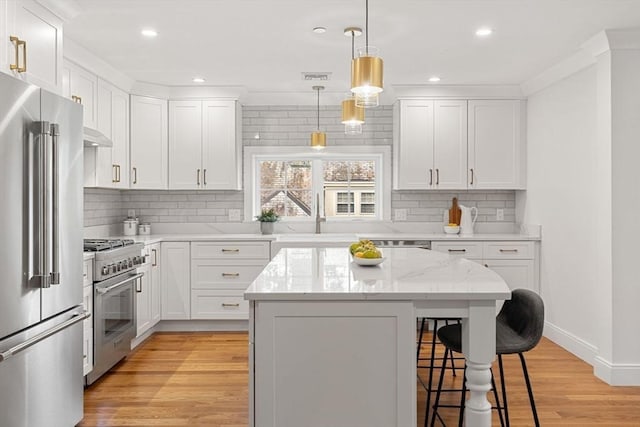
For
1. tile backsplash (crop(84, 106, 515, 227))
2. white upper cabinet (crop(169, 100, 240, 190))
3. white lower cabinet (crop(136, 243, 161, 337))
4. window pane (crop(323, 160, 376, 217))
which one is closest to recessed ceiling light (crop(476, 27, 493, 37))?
tile backsplash (crop(84, 106, 515, 227))

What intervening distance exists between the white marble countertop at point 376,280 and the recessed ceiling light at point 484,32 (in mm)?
1655

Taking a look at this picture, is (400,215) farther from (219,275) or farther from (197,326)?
(197,326)

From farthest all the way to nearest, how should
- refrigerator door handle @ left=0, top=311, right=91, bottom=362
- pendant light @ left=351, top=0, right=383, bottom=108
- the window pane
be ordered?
the window pane → pendant light @ left=351, top=0, right=383, bottom=108 → refrigerator door handle @ left=0, top=311, right=91, bottom=362

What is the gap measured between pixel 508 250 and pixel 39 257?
13.3 ft

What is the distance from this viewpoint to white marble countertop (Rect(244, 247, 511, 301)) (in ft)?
6.66

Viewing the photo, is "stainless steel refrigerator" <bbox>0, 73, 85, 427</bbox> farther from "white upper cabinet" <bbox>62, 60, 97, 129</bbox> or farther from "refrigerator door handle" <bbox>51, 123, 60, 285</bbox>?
"white upper cabinet" <bbox>62, 60, 97, 129</bbox>

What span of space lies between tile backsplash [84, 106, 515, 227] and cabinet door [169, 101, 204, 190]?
40 centimetres

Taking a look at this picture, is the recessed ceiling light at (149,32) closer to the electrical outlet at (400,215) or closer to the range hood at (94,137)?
the range hood at (94,137)

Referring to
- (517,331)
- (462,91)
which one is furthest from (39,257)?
(462,91)

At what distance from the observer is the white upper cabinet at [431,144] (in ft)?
17.3

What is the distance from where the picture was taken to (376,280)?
2.30m

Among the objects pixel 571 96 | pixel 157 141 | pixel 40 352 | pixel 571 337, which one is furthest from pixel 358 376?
pixel 157 141

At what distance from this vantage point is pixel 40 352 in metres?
2.44

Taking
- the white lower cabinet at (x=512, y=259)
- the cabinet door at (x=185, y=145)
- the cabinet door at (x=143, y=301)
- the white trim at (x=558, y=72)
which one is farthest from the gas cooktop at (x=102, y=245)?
the white trim at (x=558, y=72)
